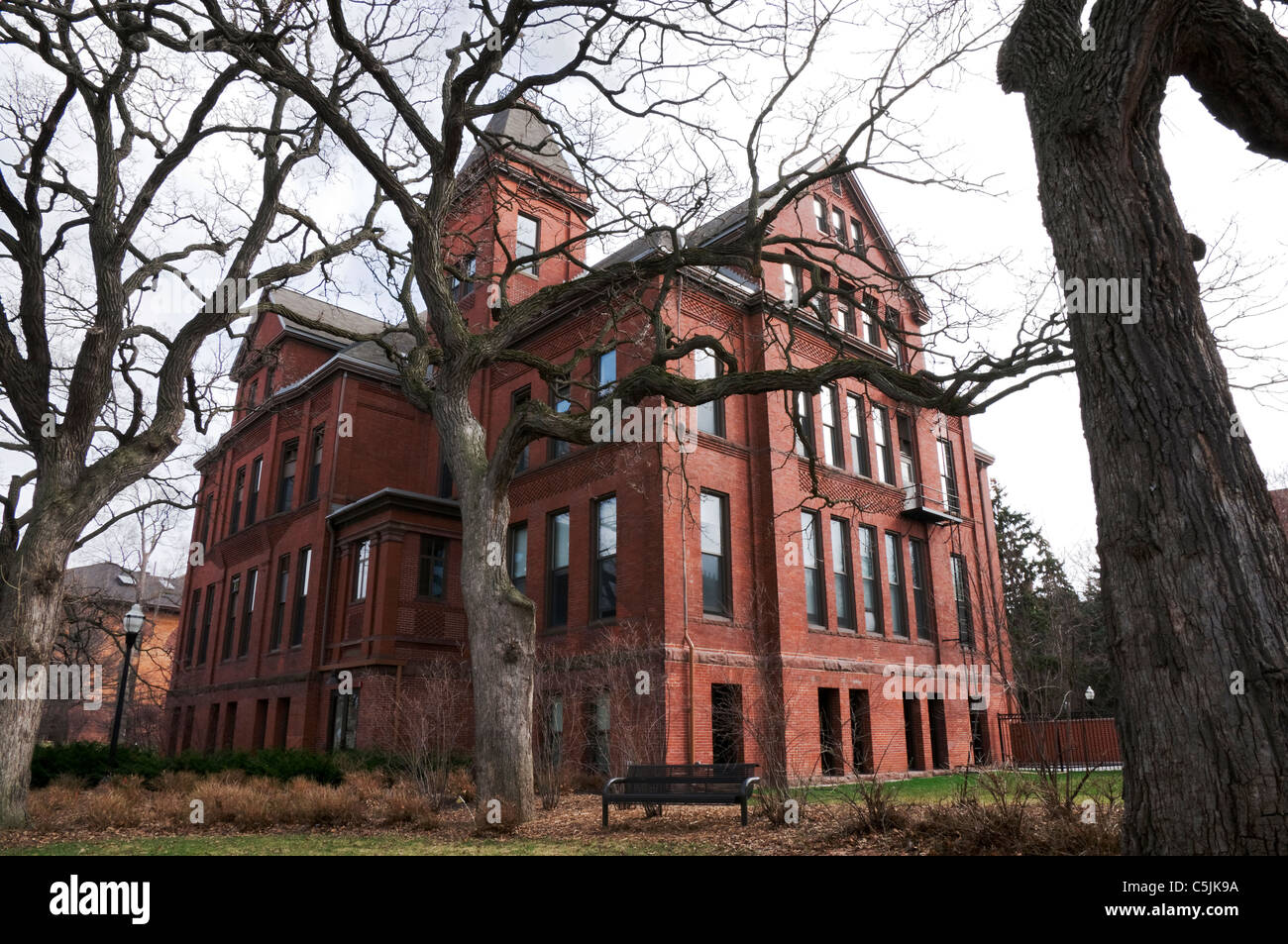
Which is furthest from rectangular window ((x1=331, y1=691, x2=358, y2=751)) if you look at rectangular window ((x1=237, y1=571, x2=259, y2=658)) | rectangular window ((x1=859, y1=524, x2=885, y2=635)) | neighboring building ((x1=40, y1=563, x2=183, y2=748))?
rectangular window ((x1=859, y1=524, x2=885, y2=635))

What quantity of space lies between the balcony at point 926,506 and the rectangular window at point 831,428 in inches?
97.0

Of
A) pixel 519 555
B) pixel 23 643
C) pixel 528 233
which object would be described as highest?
pixel 528 233

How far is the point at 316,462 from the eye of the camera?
26.7 metres

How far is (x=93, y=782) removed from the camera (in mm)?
16844

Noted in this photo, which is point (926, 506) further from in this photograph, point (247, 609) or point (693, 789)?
point (247, 609)

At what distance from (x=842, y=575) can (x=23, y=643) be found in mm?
16326

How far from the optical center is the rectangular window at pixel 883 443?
23328 millimetres

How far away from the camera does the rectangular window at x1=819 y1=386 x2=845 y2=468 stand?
2184cm

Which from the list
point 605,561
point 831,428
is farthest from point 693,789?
point 831,428

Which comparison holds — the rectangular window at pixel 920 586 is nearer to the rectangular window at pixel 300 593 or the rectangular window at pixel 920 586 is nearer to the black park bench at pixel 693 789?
the black park bench at pixel 693 789

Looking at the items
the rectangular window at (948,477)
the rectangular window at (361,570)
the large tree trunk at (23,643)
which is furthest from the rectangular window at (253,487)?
the rectangular window at (948,477)

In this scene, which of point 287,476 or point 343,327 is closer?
point 287,476

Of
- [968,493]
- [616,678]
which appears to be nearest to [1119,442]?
[616,678]

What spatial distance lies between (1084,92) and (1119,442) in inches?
87.7
